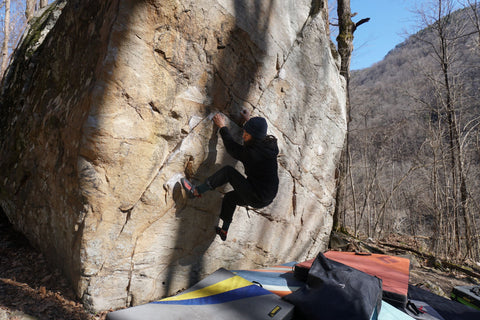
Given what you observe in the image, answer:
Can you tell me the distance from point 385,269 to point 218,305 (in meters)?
2.50

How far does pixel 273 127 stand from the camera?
418 centimetres

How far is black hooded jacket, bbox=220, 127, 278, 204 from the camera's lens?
3.26m

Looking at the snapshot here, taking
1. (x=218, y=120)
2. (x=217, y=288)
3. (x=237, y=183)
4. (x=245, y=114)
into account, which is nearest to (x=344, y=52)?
(x=245, y=114)

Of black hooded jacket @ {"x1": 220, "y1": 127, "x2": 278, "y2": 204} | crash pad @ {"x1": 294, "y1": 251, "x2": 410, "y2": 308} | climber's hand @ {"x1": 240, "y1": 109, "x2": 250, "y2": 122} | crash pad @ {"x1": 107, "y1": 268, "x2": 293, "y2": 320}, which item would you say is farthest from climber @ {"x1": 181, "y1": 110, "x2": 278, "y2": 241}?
crash pad @ {"x1": 294, "y1": 251, "x2": 410, "y2": 308}

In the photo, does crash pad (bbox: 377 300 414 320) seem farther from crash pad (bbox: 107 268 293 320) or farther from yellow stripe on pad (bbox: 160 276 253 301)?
yellow stripe on pad (bbox: 160 276 253 301)

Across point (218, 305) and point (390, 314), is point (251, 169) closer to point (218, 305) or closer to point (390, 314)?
point (218, 305)

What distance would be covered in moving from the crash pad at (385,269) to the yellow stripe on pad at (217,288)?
0.97m

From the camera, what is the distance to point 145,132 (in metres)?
2.95

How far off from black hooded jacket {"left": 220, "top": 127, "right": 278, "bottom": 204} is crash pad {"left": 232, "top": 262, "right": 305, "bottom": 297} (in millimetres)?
879

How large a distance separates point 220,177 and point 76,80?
188 centimetres

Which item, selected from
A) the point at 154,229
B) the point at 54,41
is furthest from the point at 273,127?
the point at 54,41

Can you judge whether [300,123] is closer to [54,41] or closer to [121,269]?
[121,269]

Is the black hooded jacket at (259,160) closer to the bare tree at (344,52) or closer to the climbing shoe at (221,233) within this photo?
the climbing shoe at (221,233)

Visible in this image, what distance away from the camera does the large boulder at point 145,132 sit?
275cm
